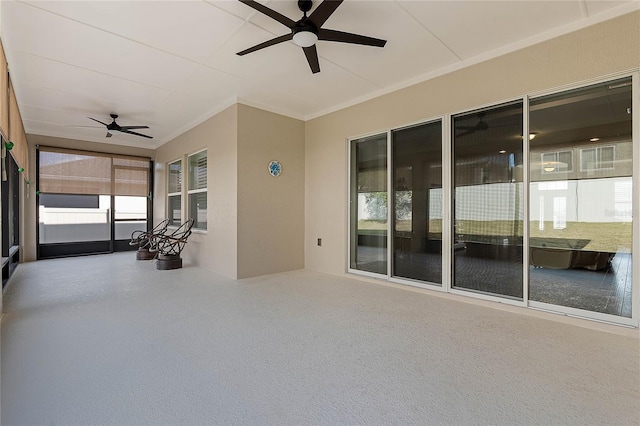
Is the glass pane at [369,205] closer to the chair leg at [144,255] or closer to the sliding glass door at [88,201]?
the chair leg at [144,255]

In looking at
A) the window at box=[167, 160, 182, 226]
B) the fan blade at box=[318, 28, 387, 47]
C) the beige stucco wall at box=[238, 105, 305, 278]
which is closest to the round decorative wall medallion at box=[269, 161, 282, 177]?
the beige stucco wall at box=[238, 105, 305, 278]

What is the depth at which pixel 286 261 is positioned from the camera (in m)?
5.38

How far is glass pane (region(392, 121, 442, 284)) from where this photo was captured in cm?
395

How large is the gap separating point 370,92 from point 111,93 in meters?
4.04

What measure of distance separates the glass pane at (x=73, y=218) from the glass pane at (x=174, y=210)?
179 centimetres

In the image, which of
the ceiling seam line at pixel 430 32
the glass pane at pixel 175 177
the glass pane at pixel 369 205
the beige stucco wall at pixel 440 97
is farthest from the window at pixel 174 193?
the ceiling seam line at pixel 430 32

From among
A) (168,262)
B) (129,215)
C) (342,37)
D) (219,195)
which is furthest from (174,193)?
(342,37)

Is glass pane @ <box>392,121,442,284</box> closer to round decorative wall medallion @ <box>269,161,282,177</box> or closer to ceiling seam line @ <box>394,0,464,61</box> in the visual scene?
ceiling seam line @ <box>394,0,464,61</box>

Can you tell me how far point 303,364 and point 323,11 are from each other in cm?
274

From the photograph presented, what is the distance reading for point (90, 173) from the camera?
733 cm

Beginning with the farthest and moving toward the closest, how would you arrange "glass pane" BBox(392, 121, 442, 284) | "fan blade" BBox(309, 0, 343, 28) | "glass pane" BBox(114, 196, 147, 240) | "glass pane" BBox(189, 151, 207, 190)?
"glass pane" BBox(114, 196, 147, 240), "glass pane" BBox(189, 151, 207, 190), "glass pane" BBox(392, 121, 442, 284), "fan blade" BBox(309, 0, 343, 28)

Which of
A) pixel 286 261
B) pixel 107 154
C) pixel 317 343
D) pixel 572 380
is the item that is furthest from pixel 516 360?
pixel 107 154

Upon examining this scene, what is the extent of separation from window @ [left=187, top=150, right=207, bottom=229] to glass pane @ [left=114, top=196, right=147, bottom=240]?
2.88 metres

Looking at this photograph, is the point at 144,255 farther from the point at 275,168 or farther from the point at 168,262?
the point at 275,168
